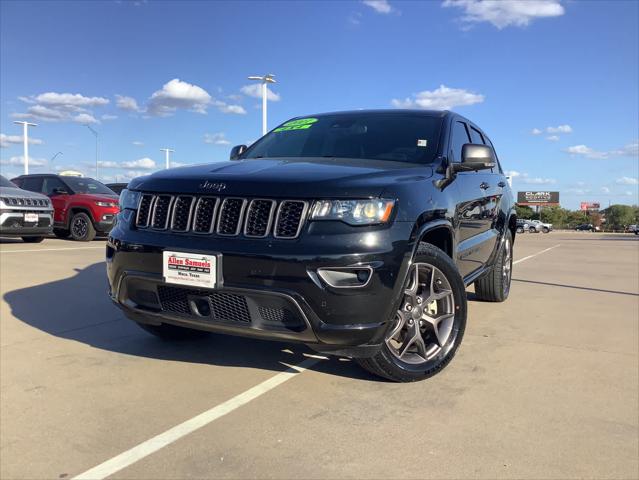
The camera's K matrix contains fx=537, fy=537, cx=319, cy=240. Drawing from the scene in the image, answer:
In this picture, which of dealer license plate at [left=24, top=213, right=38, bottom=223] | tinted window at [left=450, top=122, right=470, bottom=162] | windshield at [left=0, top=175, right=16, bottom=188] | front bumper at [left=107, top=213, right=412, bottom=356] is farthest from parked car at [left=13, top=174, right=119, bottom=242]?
front bumper at [left=107, top=213, right=412, bottom=356]

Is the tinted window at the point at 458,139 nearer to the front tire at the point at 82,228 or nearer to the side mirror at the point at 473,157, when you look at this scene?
the side mirror at the point at 473,157

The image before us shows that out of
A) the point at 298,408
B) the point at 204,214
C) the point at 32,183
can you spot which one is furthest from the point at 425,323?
the point at 32,183

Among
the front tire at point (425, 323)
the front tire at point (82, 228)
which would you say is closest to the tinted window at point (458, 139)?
the front tire at point (425, 323)

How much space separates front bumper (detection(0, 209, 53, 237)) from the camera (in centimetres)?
1019

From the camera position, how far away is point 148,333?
4316 millimetres

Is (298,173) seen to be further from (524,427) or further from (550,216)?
(550,216)

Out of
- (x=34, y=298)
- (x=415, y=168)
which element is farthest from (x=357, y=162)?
(x=34, y=298)

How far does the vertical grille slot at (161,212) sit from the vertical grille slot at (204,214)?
0.22 metres

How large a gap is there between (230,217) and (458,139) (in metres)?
2.39

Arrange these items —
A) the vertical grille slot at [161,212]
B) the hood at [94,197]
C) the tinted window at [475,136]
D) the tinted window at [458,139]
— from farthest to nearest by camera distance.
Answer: the hood at [94,197] → the tinted window at [475,136] → the tinted window at [458,139] → the vertical grille slot at [161,212]

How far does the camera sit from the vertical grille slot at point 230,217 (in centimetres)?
288

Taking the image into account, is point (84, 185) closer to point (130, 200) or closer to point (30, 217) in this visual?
point (30, 217)

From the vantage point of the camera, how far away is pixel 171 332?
400 centimetres

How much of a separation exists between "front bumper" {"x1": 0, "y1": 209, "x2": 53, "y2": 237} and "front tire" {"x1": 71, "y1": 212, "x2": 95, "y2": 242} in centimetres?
171
